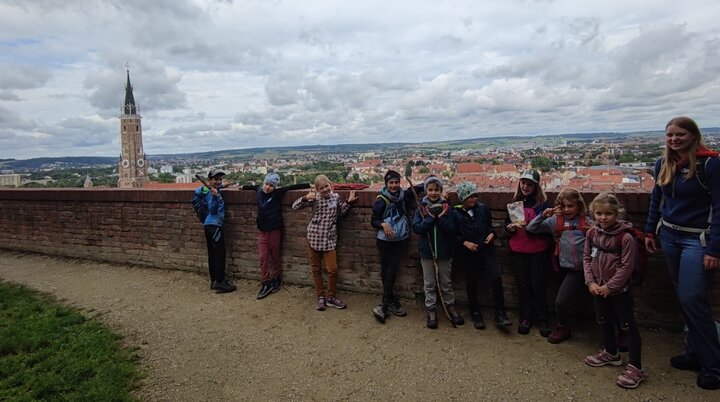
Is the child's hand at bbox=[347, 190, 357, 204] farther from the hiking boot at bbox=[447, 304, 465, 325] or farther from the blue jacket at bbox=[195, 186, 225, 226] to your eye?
the blue jacket at bbox=[195, 186, 225, 226]

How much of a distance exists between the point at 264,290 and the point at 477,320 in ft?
9.39

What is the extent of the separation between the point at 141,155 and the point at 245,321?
95945 millimetres

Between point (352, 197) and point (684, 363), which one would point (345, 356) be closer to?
point (352, 197)

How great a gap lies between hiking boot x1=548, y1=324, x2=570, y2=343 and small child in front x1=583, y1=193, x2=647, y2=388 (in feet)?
1.19

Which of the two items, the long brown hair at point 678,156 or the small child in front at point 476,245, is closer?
the long brown hair at point 678,156

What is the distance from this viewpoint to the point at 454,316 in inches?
183

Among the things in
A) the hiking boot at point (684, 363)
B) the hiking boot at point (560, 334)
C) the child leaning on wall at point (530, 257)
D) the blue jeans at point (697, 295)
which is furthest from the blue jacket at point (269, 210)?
the hiking boot at point (684, 363)

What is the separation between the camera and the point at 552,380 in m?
3.50

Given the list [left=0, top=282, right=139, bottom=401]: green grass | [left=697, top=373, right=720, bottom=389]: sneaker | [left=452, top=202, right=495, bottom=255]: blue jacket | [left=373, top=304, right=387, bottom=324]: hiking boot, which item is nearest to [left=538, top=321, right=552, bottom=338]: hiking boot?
[left=452, top=202, right=495, bottom=255]: blue jacket

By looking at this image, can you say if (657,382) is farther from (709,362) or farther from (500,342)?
(500,342)

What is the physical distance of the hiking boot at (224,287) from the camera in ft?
20.0

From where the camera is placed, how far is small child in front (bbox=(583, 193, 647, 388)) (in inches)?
134

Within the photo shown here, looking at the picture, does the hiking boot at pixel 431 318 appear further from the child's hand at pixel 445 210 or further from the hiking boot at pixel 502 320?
the child's hand at pixel 445 210

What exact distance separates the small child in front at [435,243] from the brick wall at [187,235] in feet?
1.56
